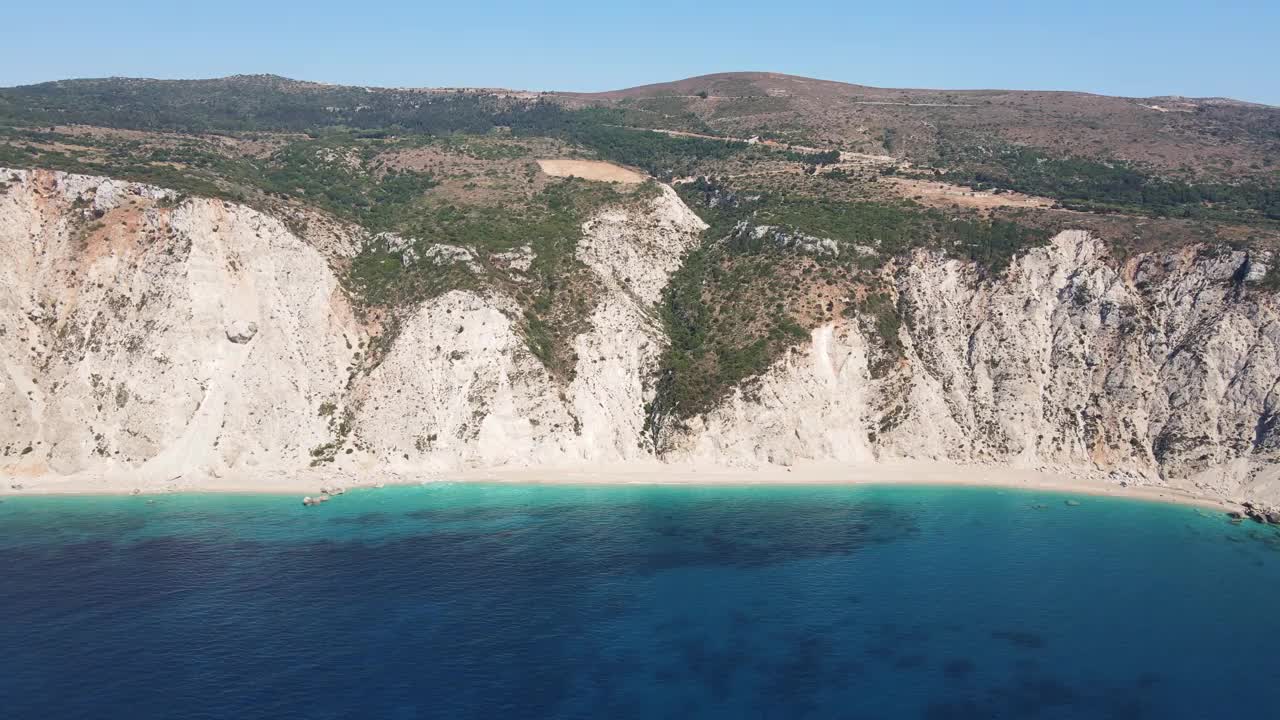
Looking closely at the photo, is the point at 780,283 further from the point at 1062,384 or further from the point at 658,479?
the point at 1062,384

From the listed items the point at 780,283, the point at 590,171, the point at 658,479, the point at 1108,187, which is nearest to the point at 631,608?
the point at 658,479

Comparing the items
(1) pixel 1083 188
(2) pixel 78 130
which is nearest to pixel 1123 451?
(1) pixel 1083 188

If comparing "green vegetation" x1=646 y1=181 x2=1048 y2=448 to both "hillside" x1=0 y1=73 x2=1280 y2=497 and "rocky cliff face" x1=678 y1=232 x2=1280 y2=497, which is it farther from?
"rocky cliff face" x1=678 y1=232 x2=1280 y2=497

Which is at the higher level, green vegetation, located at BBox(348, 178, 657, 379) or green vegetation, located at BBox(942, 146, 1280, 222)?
green vegetation, located at BBox(942, 146, 1280, 222)

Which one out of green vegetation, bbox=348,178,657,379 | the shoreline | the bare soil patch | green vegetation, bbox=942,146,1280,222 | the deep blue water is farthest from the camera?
the bare soil patch

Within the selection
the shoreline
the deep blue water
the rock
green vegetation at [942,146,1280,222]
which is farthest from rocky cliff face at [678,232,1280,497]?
the rock

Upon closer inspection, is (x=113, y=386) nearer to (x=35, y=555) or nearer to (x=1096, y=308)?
(x=35, y=555)
